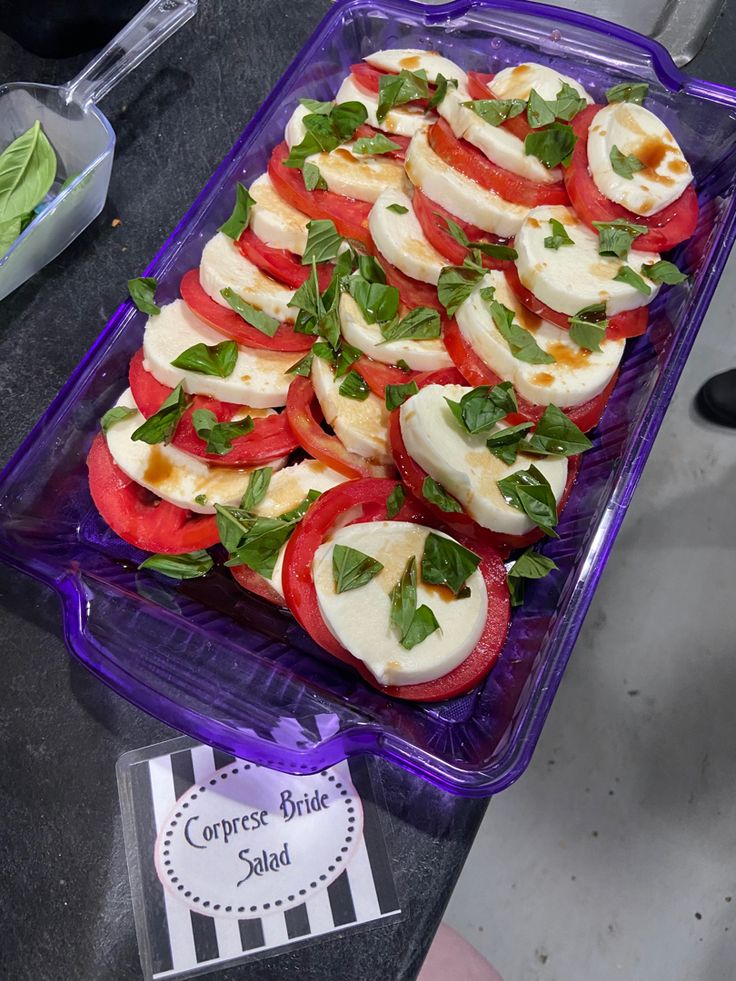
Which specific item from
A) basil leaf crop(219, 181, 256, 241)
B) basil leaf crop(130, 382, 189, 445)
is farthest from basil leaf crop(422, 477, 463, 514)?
basil leaf crop(219, 181, 256, 241)

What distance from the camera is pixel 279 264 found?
1605mm

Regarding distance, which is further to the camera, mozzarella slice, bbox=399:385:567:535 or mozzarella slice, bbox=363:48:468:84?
mozzarella slice, bbox=363:48:468:84

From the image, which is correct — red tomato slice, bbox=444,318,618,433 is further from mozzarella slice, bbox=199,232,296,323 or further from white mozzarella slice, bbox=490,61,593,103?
white mozzarella slice, bbox=490,61,593,103

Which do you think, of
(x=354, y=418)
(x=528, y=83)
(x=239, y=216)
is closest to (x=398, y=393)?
(x=354, y=418)

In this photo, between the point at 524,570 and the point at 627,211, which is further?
the point at 627,211

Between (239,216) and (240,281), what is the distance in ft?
0.51

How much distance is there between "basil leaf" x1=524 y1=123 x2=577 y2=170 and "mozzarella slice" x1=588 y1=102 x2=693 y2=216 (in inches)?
2.1

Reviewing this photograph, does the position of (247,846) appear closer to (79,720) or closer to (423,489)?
(79,720)

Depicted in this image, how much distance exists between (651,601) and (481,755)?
1276 millimetres

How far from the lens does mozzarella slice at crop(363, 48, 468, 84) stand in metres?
1.74

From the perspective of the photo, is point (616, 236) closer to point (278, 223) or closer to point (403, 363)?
point (403, 363)

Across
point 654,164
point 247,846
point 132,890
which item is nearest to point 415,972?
point 247,846

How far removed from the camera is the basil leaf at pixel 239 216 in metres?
1.61

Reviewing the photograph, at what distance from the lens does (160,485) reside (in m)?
1.47
